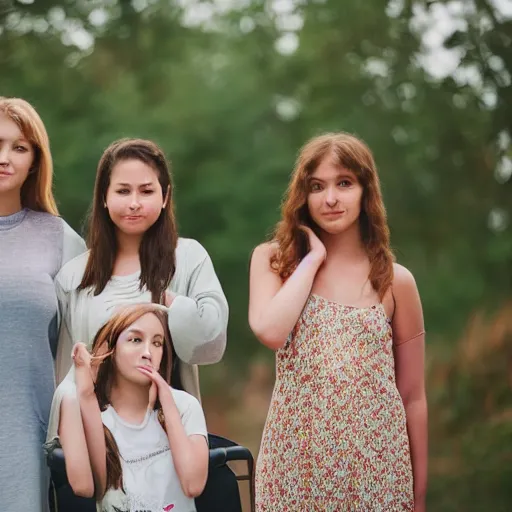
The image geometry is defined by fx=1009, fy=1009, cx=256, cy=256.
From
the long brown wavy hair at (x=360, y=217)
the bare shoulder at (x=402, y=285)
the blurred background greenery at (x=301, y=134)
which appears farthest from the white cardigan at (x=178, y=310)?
the blurred background greenery at (x=301, y=134)

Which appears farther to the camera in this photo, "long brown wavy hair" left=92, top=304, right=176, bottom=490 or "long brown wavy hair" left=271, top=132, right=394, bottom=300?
"long brown wavy hair" left=271, top=132, right=394, bottom=300

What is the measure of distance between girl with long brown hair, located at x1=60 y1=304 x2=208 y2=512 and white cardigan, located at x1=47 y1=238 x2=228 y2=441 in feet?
0.13

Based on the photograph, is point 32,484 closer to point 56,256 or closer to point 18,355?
point 18,355

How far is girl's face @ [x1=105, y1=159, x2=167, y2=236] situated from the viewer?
250 cm

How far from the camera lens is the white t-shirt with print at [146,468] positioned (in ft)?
7.75

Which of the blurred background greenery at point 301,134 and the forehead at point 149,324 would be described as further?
the blurred background greenery at point 301,134

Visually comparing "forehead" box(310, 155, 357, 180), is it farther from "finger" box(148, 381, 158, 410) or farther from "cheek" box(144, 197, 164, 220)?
"finger" box(148, 381, 158, 410)

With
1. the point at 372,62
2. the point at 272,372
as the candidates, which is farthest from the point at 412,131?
the point at 272,372

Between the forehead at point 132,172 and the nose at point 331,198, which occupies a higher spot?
the forehead at point 132,172

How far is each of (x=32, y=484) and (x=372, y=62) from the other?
5.05 meters

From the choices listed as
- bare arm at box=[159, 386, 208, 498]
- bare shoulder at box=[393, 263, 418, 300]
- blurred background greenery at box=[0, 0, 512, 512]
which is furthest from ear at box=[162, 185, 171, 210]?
blurred background greenery at box=[0, 0, 512, 512]

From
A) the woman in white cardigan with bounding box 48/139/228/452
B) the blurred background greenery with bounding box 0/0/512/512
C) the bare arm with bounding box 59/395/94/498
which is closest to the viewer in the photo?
the bare arm with bounding box 59/395/94/498

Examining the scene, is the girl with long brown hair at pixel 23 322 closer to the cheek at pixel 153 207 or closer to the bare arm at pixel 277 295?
the cheek at pixel 153 207

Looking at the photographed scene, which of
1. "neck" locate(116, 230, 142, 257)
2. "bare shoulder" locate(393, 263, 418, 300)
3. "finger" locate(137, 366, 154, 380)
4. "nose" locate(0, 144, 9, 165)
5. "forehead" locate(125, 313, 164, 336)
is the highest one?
"nose" locate(0, 144, 9, 165)
